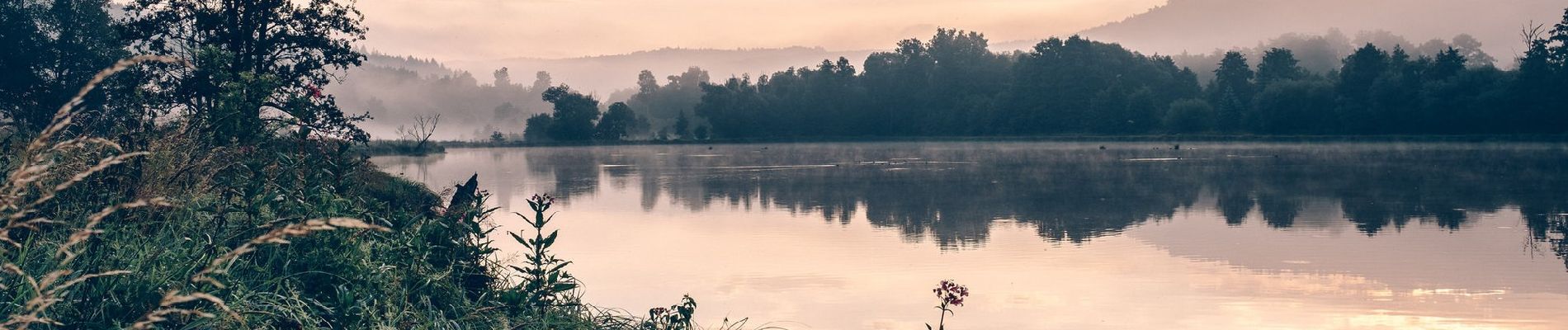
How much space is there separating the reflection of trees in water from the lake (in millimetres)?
154

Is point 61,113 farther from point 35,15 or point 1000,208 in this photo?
point 35,15

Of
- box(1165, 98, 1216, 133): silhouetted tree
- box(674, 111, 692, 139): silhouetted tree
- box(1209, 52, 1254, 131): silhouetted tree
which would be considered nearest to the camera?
box(1209, 52, 1254, 131): silhouetted tree

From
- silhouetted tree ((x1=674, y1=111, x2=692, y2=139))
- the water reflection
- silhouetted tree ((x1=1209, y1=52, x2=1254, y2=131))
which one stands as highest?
silhouetted tree ((x1=1209, y1=52, x2=1254, y2=131))

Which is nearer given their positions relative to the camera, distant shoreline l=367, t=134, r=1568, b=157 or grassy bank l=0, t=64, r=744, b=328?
grassy bank l=0, t=64, r=744, b=328

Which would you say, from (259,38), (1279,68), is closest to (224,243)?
→ (259,38)

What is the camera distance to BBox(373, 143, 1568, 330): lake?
13.2 m

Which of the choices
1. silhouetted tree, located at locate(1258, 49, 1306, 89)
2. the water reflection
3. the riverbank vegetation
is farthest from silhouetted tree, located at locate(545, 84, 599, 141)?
the riverbank vegetation

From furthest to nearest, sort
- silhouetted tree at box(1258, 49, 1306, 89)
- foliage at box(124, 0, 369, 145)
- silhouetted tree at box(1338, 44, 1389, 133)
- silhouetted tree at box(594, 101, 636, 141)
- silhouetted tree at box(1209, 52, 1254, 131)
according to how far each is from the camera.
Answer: silhouetted tree at box(594, 101, 636, 141) < silhouetted tree at box(1258, 49, 1306, 89) < silhouetted tree at box(1209, 52, 1254, 131) < silhouetted tree at box(1338, 44, 1389, 133) < foliage at box(124, 0, 369, 145)

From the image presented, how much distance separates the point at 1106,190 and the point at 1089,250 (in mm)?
17797

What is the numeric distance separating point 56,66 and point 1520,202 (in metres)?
56.2

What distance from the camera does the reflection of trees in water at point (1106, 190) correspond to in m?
25.1

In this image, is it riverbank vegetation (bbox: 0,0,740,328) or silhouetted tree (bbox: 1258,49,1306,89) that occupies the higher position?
silhouetted tree (bbox: 1258,49,1306,89)

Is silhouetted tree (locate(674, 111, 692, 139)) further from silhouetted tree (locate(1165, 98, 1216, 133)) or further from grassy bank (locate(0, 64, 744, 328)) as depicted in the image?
grassy bank (locate(0, 64, 744, 328))

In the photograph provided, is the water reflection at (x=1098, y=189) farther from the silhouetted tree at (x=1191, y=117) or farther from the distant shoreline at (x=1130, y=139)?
the silhouetted tree at (x=1191, y=117)
